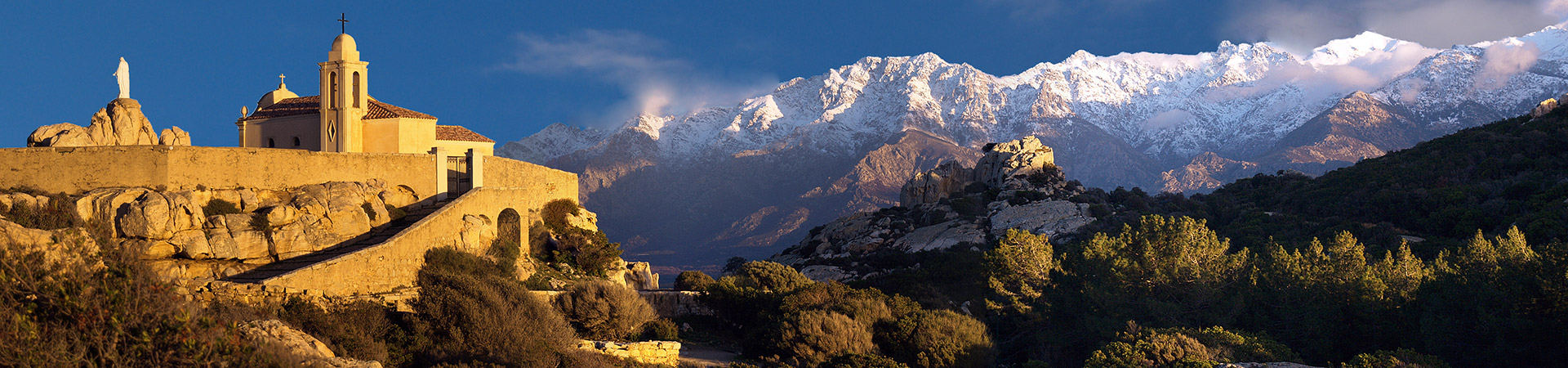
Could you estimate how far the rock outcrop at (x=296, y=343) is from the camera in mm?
16234

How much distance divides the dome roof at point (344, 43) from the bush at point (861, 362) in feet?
56.1

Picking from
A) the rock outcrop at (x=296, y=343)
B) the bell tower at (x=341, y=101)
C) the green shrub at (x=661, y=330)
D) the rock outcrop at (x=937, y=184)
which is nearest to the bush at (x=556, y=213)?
the bell tower at (x=341, y=101)

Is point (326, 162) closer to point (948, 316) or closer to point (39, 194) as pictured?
point (39, 194)

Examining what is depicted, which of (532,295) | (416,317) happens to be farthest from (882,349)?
(416,317)

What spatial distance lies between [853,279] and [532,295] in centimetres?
2208

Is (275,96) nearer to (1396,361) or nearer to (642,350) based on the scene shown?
(642,350)

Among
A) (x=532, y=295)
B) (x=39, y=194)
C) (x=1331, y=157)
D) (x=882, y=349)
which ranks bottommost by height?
(x=882, y=349)

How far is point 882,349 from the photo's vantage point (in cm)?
2639

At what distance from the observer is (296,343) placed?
1714 centimetres

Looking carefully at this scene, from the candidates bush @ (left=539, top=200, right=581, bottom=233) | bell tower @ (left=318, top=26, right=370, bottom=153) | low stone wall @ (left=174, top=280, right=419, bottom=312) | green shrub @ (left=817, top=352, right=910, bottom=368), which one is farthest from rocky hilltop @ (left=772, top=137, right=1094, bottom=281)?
low stone wall @ (left=174, top=280, right=419, bottom=312)

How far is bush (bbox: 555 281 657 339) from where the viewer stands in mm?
25750

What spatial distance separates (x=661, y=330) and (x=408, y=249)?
6.29m

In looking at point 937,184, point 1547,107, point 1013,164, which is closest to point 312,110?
point 1013,164

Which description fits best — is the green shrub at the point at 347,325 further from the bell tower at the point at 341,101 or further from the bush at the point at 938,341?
the bush at the point at 938,341
